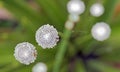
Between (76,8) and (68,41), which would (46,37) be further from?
(68,41)

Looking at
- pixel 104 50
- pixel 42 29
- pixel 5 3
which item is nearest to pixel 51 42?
pixel 42 29

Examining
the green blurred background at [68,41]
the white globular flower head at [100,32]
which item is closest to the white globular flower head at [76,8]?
the white globular flower head at [100,32]

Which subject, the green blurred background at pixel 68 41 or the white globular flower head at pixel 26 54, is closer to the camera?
the white globular flower head at pixel 26 54

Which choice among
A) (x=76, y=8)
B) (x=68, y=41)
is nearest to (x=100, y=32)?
(x=76, y=8)

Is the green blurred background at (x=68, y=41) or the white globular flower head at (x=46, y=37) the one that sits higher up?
the green blurred background at (x=68, y=41)

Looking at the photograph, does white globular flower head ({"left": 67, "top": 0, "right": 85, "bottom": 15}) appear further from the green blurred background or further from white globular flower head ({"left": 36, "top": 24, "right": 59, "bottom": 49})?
the green blurred background

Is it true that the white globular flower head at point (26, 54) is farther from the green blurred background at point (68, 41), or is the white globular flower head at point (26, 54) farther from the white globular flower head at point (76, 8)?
the green blurred background at point (68, 41)

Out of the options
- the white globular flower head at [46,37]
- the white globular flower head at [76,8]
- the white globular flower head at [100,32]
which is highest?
the white globular flower head at [76,8]

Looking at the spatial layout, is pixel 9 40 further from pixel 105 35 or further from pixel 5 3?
pixel 105 35

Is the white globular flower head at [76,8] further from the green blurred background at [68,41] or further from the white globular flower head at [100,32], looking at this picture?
Answer: the green blurred background at [68,41]

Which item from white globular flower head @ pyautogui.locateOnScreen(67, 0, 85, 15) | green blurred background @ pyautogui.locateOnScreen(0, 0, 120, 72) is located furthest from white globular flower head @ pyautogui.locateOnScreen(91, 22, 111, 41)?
green blurred background @ pyautogui.locateOnScreen(0, 0, 120, 72)
